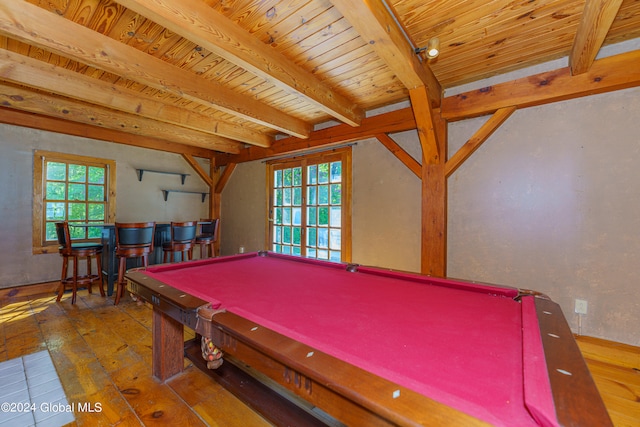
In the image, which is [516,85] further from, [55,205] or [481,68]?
[55,205]

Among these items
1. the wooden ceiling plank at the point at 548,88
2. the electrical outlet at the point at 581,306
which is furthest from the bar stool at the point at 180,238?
the electrical outlet at the point at 581,306

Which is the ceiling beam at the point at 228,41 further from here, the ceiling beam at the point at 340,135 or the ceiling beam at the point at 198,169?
the ceiling beam at the point at 198,169

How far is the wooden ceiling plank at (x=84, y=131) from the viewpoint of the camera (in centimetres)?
334

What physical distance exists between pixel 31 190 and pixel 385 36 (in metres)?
4.77

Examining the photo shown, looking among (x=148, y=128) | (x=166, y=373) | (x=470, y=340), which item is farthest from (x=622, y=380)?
(x=148, y=128)

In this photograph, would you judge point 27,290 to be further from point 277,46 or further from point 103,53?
point 277,46

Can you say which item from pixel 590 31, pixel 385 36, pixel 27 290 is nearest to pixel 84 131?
pixel 27 290

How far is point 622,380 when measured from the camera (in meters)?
1.73

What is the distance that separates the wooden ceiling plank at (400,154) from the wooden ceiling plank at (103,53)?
66.0 inches

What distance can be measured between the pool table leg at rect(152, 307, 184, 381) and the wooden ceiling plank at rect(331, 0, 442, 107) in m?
2.14

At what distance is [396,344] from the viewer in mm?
867

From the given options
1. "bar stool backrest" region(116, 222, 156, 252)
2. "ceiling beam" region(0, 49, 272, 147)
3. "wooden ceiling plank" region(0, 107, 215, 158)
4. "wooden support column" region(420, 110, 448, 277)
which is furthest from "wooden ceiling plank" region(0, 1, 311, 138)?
"wooden ceiling plank" region(0, 107, 215, 158)

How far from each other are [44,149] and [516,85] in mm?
5767

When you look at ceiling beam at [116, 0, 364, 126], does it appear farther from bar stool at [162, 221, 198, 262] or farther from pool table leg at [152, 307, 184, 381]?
bar stool at [162, 221, 198, 262]
